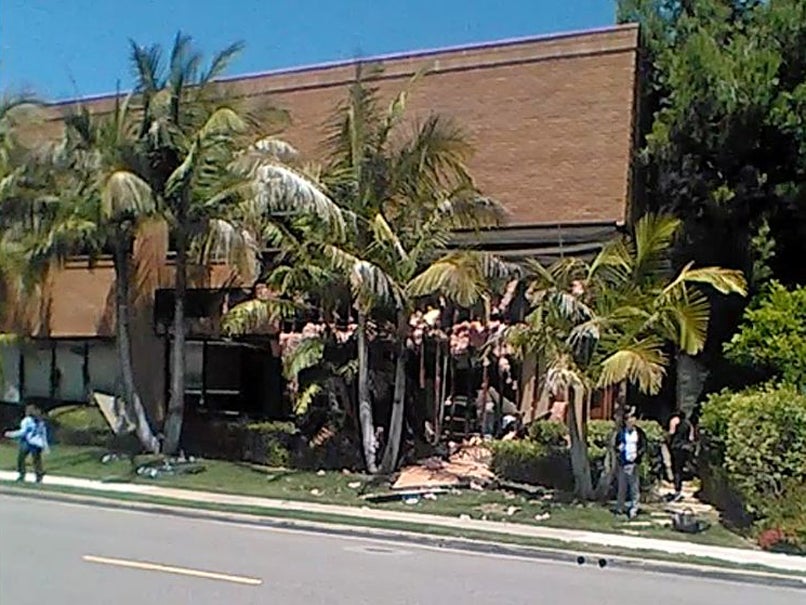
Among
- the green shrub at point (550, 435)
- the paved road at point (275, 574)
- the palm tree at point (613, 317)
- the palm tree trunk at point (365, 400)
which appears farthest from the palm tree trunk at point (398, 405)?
the paved road at point (275, 574)

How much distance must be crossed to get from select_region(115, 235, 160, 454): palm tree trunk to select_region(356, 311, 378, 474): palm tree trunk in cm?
561

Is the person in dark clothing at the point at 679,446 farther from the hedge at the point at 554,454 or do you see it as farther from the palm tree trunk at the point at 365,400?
the palm tree trunk at the point at 365,400

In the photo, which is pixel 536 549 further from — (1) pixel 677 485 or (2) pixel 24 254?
(2) pixel 24 254

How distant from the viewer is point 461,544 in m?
16.1

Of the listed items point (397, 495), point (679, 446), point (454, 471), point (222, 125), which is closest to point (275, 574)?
point (397, 495)

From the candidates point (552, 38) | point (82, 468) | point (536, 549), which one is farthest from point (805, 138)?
point (82, 468)

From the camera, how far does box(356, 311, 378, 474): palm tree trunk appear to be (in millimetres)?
22781

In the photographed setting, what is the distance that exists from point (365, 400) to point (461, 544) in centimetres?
722

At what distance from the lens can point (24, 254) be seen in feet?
86.1

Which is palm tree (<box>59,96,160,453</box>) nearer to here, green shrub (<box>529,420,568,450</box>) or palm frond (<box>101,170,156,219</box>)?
palm frond (<box>101,170,156,219</box>)

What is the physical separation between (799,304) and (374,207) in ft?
25.7

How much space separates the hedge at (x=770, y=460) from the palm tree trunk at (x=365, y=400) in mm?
7314

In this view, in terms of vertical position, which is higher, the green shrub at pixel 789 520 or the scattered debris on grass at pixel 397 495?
the green shrub at pixel 789 520

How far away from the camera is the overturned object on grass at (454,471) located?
72.7 ft
